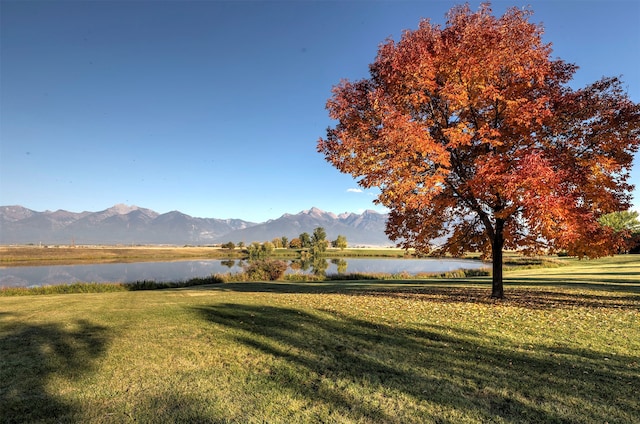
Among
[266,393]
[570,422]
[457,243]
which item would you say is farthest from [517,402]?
[457,243]

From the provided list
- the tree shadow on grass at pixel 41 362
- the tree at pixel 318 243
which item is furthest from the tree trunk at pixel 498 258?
the tree at pixel 318 243

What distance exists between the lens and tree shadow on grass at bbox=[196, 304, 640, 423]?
4402mm

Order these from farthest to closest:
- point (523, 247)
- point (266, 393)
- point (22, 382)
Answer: point (523, 247)
point (22, 382)
point (266, 393)

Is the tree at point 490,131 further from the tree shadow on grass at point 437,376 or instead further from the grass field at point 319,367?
the tree shadow on grass at point 437,376

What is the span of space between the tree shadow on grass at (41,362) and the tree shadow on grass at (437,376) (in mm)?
2872

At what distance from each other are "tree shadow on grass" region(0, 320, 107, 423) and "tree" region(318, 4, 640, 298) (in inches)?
381

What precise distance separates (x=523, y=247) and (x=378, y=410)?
40.3 feet

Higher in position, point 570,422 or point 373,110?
point 373,110

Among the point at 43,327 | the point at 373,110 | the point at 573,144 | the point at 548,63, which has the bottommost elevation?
the point at 43,327

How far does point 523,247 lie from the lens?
1377 cm

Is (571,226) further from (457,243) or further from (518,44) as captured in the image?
(518,44)

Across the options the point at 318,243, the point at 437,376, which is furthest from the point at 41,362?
Answer: the point at 318,243

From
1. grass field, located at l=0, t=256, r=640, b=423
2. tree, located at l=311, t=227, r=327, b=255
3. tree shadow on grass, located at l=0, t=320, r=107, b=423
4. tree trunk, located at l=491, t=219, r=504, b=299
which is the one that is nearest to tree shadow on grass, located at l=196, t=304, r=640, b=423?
grass field, located at l=0, t=256, r=640, b=423

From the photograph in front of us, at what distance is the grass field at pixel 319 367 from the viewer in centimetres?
439
